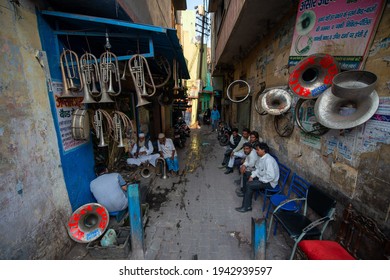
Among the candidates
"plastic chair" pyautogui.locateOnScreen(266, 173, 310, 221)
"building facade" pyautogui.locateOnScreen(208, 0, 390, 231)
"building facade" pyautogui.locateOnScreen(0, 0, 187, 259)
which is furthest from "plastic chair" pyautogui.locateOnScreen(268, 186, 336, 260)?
"building facade" pyautogui.locateOnScreen(0, 0, 187, 259)

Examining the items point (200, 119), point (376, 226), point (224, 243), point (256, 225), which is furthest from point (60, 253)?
point (200, 119)

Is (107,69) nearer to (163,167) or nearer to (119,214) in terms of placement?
(119,214)

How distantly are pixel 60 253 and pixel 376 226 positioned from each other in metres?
4.79

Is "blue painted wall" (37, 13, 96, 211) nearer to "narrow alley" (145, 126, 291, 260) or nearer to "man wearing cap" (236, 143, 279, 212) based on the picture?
"narrow alley" (145, 126, 291, 260)

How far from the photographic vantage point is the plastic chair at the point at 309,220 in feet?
8.08

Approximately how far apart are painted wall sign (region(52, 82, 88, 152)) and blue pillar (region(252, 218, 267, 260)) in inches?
140

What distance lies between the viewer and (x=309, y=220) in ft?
9.13

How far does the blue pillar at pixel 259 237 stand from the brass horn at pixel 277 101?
112 inches

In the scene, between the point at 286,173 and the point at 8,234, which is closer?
the point at 8,234

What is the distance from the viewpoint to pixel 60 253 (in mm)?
2768

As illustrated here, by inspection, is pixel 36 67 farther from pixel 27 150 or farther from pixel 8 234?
pixel 8 234

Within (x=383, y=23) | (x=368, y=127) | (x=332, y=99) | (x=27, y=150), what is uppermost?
(x=383, y=23)

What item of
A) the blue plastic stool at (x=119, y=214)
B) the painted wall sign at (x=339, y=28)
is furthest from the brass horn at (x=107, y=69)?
the painted wall sign at (x=339, y=28)

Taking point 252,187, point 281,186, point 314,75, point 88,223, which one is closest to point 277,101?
point 314,75
